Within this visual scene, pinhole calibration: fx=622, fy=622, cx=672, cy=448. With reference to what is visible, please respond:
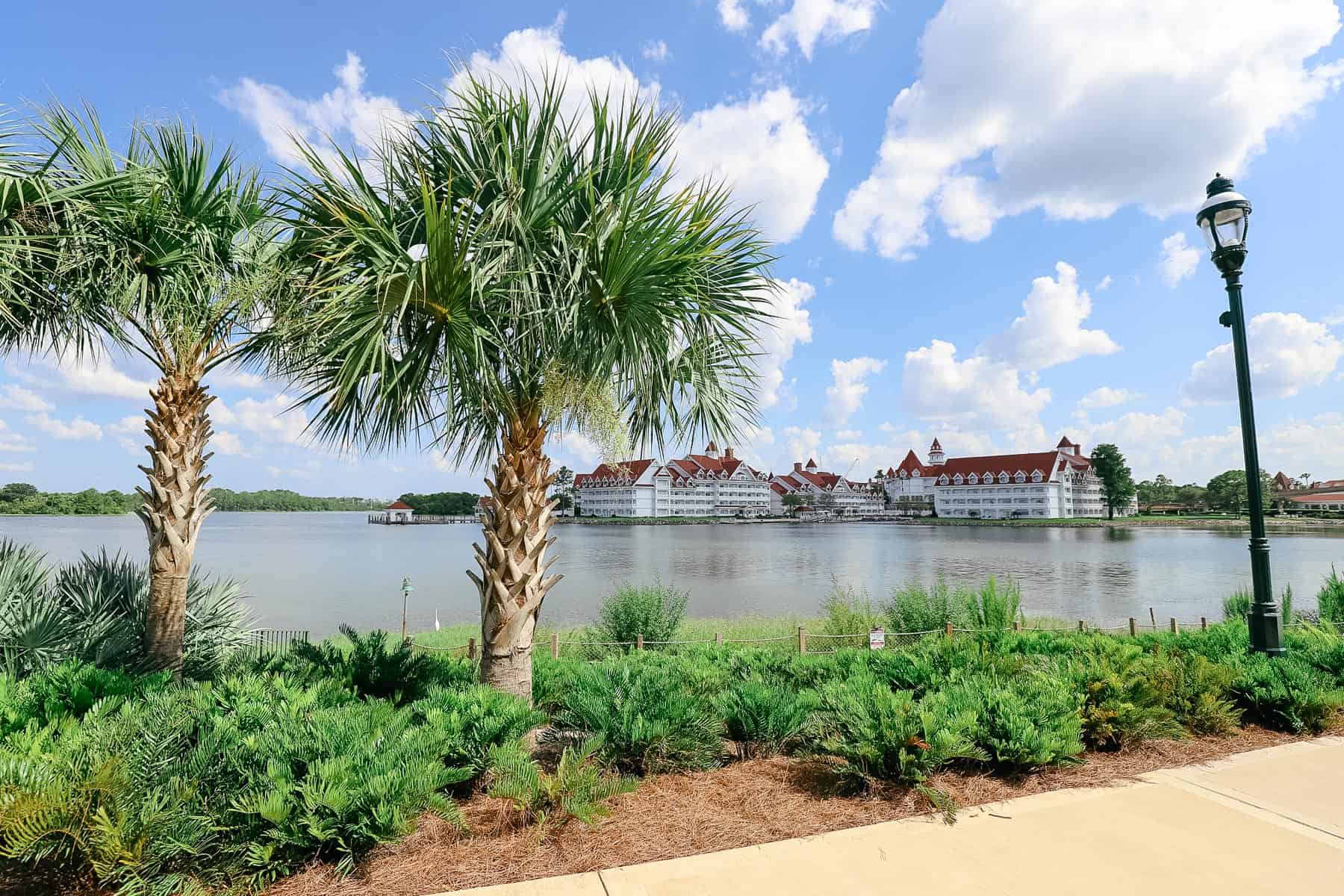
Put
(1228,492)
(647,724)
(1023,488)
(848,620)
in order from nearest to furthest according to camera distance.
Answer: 1. (647,724)
2. (848,620)
3. (1228,492)
4. (1023,488)

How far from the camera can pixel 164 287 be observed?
6223mm

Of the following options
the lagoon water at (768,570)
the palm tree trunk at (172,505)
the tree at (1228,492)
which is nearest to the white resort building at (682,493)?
the lagoon water at (768,570)

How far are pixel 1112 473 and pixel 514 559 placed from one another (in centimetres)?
11873

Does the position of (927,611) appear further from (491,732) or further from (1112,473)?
(1112,473)

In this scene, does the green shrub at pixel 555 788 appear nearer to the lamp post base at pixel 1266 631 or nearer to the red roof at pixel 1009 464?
the lamp post base at pixel 1266 631

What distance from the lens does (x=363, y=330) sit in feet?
13.8

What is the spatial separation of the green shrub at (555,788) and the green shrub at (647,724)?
47 cm

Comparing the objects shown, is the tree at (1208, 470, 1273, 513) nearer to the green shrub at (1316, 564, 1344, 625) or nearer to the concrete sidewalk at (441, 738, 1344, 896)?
the green shrub at (1316, 564, 1344, 625)

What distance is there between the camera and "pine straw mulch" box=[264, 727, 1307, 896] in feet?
9.71

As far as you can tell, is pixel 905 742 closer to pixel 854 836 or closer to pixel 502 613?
pixel 854 836

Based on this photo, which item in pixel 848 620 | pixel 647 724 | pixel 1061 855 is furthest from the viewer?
pixel 848 620

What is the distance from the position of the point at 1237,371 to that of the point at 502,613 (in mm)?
8092

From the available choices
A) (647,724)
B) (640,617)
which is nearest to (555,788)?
(647,724)

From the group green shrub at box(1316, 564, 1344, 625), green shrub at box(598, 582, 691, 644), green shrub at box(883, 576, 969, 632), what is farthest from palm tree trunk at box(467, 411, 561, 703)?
green shrub at box(1316, 564, 1344, 625)
